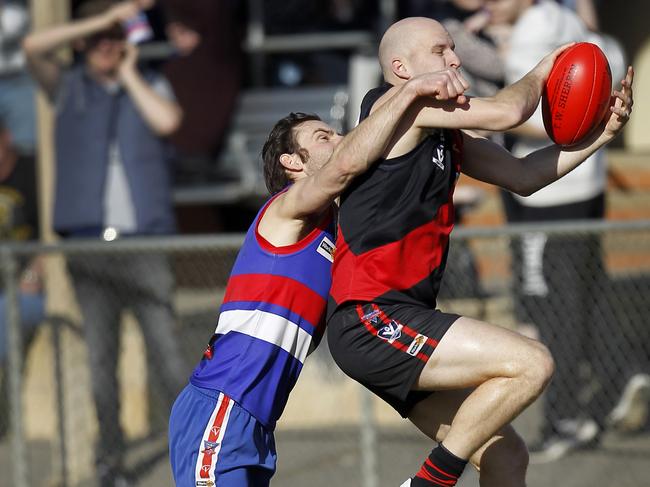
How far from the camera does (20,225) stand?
8.30 metres

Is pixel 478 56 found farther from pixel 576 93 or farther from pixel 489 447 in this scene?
pixel 489 447

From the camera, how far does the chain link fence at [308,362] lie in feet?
22.1

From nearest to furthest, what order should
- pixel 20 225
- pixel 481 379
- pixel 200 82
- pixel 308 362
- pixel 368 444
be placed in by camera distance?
pixel 481 379 → pixel 368 444 → pixel 308 362 → pixel 20 225 → pixel 200 82

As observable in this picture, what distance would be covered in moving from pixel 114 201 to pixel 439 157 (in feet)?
11.0

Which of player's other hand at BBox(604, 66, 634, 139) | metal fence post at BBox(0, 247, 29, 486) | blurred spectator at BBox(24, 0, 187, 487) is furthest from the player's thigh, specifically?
metal fence post at BBox(0, 247, 29, 486)

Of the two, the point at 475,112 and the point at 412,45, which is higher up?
the point at 412,45

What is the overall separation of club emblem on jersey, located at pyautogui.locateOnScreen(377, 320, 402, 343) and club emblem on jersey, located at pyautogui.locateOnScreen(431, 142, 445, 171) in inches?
21.0

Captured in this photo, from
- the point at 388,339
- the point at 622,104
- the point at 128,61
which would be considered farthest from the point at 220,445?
the point at 128,61

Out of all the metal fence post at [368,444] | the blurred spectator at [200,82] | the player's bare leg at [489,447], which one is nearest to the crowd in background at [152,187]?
the metal fence post at [368,444]

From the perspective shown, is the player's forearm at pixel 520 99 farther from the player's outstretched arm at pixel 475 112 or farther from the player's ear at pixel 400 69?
the player's ear at pixel 400 69

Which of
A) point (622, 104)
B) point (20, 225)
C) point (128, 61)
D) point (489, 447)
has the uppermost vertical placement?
point (622, 104)

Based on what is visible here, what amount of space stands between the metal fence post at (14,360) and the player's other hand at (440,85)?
3.47m

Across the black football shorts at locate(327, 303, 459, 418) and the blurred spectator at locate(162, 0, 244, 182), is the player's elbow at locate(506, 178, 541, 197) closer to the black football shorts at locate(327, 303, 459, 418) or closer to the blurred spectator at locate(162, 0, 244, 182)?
the black football shorts at locate(327, 303, 459, 418)

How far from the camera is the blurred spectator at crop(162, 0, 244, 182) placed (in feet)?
30.0
